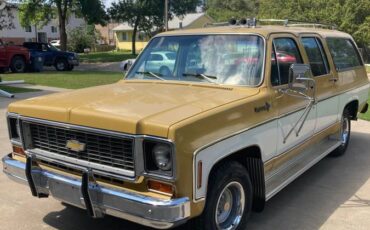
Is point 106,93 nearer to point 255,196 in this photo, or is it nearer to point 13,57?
point 255,196

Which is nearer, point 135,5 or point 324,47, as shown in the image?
point 324,47

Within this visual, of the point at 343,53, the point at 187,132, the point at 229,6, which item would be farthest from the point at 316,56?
the point at 229,6

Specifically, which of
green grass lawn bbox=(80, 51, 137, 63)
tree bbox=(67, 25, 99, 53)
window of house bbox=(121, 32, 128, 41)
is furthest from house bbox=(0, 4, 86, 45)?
green grass lawn bbox=(80, 51, 137, 63)

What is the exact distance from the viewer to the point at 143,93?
4.24m

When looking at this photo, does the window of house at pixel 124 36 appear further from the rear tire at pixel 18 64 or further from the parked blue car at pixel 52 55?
the rear tire at pixel 18 64

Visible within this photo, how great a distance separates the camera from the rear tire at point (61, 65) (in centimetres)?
2613

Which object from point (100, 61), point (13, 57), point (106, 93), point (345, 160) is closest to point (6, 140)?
point (106, 93)

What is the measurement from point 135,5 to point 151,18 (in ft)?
8.83

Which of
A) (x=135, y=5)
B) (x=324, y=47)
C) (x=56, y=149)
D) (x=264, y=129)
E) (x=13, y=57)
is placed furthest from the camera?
(x=135, y=5)

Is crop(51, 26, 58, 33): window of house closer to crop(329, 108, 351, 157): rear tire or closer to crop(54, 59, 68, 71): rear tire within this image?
crop(54, 59, 68, 71): rear tire

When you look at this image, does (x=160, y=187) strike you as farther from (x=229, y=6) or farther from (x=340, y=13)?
(x=229, y=6)

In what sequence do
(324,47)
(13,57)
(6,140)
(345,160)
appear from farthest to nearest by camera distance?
(13,57) → (6,140) → (345,160) → (324,47)

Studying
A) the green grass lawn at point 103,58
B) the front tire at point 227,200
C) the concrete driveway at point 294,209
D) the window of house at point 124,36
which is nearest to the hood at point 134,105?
the front tire at point 227,200

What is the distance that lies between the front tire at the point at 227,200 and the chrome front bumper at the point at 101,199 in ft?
1.22
